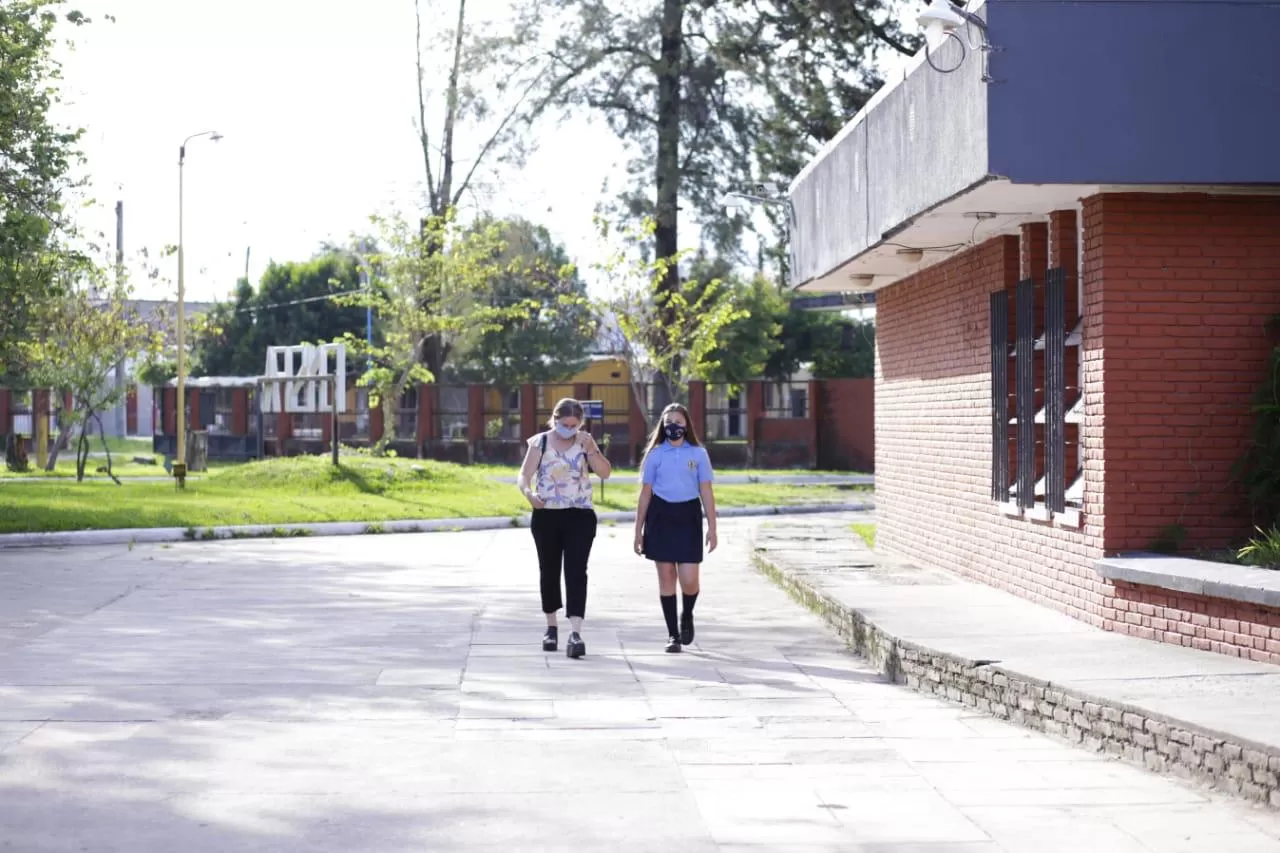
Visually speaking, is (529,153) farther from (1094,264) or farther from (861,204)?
(1094,264)

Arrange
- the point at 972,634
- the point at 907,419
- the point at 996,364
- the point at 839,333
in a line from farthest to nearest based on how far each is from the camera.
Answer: the point at 839,333 → the point at 907,419 → the point at 996,364 → the point at 972,634

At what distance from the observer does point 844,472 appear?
44.8 metres

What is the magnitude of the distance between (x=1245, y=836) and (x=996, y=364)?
344 inches

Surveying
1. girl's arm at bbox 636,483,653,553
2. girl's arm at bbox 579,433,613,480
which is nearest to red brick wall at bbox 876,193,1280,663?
girl's arm at bbox 636,483,653,553

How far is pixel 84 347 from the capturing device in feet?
134

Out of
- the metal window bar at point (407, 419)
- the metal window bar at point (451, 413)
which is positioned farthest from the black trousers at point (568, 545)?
the metal window bar at point (407, 419)

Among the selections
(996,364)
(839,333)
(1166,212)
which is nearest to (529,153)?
(839,333)

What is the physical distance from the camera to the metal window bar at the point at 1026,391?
14367mm

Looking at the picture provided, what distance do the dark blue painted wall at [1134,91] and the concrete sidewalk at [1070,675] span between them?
121 inches

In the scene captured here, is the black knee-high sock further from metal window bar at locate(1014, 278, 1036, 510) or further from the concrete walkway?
metal window bar at locate(1014, 278, 1036, 510)

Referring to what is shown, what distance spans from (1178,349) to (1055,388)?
1285 millimetres

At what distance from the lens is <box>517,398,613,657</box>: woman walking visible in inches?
494

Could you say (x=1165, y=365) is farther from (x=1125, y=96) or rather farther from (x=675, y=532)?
(x=675, y=532)

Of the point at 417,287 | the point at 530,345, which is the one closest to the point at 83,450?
the point at 417,287
